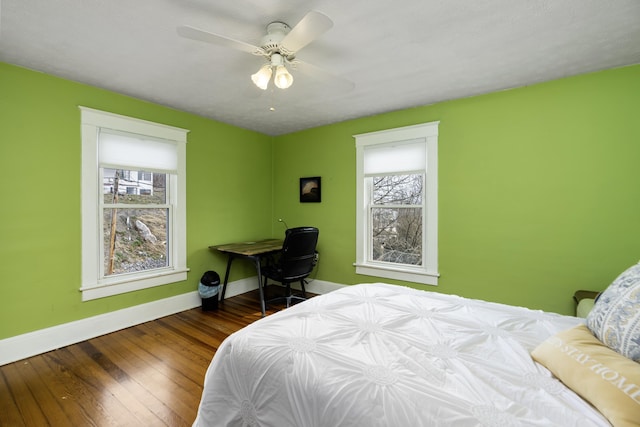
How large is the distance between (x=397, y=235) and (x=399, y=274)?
0.49 m

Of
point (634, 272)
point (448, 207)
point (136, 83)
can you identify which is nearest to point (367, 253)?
point (448, 207)

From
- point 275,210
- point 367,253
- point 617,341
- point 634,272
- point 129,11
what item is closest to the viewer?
point 617,341

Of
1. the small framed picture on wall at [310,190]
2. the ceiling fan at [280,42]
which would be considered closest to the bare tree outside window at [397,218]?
the small framed picture on wall at [310,190]

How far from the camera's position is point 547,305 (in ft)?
8.14

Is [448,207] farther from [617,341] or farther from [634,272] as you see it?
[617,341]

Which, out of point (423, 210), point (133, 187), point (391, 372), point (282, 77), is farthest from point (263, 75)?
point (423, 210)

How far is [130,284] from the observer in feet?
9.41

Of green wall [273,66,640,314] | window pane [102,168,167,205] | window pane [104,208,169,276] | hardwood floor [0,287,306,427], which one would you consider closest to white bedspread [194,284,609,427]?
hardwood floor [0,287,306,427]

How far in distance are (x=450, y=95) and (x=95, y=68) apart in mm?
3328

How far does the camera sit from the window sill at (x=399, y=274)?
10.1 ft

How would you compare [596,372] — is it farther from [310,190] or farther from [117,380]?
[310,190]

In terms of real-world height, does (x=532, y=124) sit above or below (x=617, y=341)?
above

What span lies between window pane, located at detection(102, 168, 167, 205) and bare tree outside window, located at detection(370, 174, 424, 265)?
2681 millimetres

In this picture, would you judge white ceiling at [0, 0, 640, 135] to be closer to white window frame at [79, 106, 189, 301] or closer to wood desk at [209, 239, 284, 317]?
white window frame at [79, 106, 189, 301]
